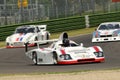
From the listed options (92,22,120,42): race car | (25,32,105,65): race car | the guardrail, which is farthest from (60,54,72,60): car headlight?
the guardrail

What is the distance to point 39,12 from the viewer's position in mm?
40438

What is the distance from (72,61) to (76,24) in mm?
22174

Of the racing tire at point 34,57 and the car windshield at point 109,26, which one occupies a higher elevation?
the car windshield at point 109,26

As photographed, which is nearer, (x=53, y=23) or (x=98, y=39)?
(x=98, y=39)

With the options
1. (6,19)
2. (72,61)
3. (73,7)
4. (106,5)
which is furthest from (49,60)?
(106,5)

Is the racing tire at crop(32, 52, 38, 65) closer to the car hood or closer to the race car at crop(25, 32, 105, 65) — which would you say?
the race car at crop(25, 32, 105, 65)

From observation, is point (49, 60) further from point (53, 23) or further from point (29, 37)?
point (53, 23)

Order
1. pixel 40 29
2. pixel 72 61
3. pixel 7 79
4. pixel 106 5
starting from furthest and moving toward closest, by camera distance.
Answer: pixel 106 5 → pixel 40 29 → pixel 72 61 → pixel 7 79

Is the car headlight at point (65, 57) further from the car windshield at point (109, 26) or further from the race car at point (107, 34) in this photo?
the car windshield at point (109, 26)

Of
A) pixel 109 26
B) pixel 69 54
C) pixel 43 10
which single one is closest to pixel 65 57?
pixel 69 54

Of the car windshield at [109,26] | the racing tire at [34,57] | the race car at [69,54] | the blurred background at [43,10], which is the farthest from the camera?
the blurred background at [43,10]

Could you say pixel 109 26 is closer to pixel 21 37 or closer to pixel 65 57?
pixel 21 37

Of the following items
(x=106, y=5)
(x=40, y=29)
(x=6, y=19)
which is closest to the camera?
(x=40, y=29)

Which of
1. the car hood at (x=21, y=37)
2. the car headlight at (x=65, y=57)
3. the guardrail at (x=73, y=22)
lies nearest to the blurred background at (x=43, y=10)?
the guardrail at (x=73, y=22)
